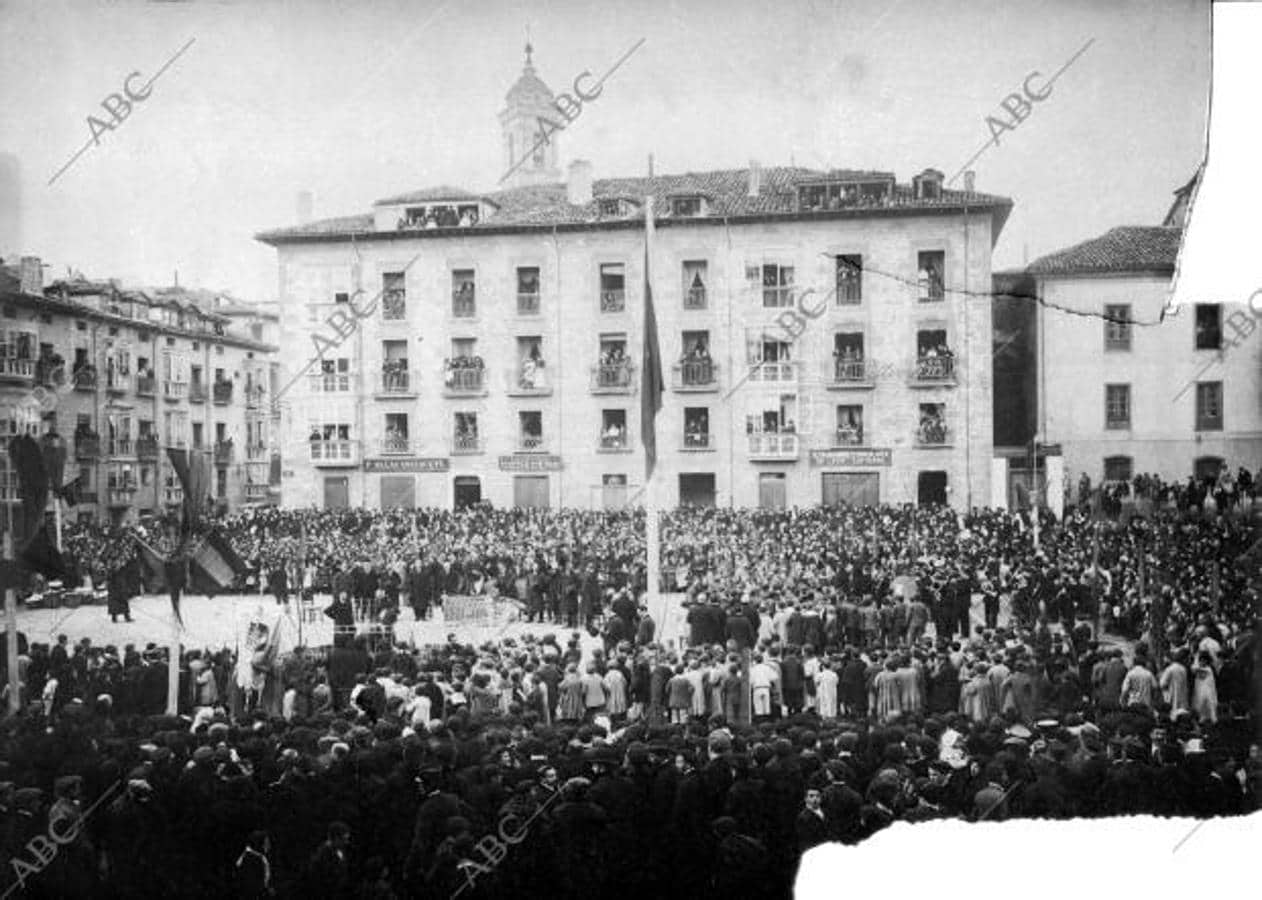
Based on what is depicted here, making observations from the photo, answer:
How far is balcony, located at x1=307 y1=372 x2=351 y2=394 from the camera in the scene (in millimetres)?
6867

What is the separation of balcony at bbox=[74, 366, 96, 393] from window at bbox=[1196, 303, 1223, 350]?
6232 millimetres

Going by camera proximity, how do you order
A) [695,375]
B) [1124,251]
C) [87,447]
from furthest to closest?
[695,375] → [87,447] → [1124,251]

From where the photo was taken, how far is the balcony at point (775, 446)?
22.5 ft

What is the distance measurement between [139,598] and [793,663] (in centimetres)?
380

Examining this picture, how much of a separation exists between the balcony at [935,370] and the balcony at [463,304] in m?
2.67

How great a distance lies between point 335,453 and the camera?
22.8 feet

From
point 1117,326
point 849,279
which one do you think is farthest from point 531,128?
point 1117,326

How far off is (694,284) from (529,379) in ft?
3.76

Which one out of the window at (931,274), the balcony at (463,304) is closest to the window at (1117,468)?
the window at (931,274)

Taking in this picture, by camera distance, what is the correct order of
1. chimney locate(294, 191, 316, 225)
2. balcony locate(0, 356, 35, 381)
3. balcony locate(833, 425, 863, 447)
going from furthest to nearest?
balcony locate(833, 425, 863, 447) → chimney locate(294, 191, 316, 225) → balcony locate(0, 356, 35, 381)

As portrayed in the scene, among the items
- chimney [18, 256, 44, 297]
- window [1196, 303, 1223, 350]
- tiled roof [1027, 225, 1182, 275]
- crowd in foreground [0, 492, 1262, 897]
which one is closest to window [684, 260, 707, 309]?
crowd in foreground [0, 492, 1262, 897]

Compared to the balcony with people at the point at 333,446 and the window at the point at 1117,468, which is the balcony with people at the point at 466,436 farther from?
the window at the point at 1117,468

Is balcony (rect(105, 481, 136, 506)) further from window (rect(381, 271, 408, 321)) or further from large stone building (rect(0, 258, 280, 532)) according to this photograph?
window (rect(381, 271, 408, 321))

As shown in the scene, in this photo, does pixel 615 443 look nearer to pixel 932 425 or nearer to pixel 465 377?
pixel 465 377
